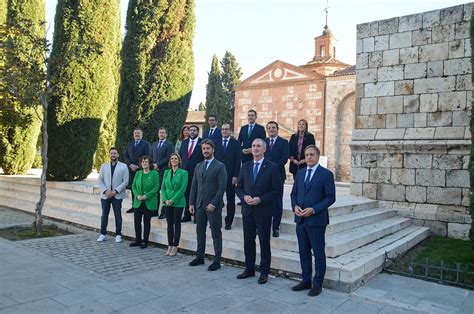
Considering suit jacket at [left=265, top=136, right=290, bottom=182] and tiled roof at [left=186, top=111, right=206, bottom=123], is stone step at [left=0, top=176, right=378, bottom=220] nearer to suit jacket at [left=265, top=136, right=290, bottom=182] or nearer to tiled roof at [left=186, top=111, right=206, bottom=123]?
suit jacket at [left=265, top=136, right=290, bottom=182]

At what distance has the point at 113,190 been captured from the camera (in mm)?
7441

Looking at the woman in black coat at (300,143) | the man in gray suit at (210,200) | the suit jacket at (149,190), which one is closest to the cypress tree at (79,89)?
the suit jacket at (149,190)

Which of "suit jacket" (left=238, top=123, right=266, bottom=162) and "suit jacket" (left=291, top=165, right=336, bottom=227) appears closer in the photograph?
"suit jacket" (left=291, top=165, right=336, bottom=227)

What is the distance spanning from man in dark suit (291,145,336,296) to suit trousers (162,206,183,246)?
2.20 meters

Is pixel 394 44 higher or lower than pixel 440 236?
higher

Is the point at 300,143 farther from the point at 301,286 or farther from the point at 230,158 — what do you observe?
the point at 301,286

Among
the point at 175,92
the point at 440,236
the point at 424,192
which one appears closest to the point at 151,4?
the point at 175,92

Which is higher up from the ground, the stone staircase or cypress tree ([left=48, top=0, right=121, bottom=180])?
cypress tree ([left=48, top=0, right=121, bottom=180])

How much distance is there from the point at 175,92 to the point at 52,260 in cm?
577

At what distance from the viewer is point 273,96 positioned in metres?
24.7

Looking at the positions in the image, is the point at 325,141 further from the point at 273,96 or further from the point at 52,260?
the point at 52,260

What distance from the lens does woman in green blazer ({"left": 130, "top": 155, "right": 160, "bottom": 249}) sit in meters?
6.88

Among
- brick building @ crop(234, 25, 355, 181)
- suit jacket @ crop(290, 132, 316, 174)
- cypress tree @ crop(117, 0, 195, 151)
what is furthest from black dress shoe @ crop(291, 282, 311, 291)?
brick building @ crop(234, 25, 355, 181)

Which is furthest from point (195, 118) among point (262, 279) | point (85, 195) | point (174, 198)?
point (262, 279)
